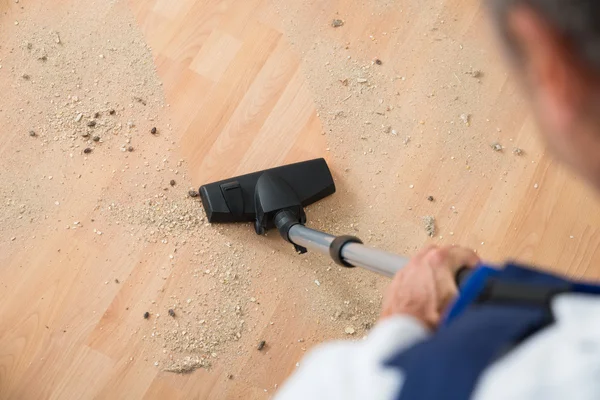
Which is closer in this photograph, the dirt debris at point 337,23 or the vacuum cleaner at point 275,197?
the vacuum cleaner at point 275,197

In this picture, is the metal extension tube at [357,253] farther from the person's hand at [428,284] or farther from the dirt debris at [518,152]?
the dirt debris at [518,152]

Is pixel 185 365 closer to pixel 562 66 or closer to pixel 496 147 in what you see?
pixel 496 147

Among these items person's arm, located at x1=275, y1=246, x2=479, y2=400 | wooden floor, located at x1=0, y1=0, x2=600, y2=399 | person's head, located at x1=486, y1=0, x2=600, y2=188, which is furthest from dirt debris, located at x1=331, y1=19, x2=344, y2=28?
person's head, located at x1=486, y1=0, x2=600, y2=188

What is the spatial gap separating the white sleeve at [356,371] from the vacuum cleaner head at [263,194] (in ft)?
2.17

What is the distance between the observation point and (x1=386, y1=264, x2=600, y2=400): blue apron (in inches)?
17.9

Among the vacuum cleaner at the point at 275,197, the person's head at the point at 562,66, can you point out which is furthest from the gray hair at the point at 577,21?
the vacuum cleaner at the point at 275,197

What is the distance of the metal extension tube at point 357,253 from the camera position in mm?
906

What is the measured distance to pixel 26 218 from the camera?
122 cm

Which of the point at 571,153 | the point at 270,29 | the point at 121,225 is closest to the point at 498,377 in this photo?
the point at 571,153

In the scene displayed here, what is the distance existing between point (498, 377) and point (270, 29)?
3.45ft

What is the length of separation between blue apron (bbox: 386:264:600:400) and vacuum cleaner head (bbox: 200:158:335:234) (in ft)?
2.22

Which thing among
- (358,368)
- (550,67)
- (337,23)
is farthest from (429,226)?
(550,67)

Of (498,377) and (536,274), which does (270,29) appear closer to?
(536,274)

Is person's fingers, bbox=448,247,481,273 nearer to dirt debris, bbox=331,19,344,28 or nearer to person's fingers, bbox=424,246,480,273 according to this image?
person's fingers, bbox=424,246,480,273
